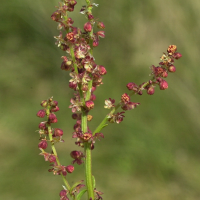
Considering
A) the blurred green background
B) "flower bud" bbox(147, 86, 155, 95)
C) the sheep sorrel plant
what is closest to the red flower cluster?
the sheep sorrel plant

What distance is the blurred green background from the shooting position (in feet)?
2.93

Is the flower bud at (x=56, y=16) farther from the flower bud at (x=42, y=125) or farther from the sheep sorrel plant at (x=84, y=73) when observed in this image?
the flower bud at (x=42, y=125)

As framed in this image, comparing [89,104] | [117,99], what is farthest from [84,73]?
[117,99]

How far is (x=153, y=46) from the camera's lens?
110 cm

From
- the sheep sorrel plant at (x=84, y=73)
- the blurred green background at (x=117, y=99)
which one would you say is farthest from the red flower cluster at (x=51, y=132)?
the blurred green background at (x=117, y=99)

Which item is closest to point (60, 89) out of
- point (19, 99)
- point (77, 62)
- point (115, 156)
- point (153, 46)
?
point (19, 99)

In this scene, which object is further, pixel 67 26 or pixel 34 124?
pixel 34 124

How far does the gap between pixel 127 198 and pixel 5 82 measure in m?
0.57

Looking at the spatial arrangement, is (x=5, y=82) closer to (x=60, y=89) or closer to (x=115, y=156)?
(x=60, y=89)

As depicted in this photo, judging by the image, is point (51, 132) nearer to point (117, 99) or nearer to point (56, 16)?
point (56, 16)

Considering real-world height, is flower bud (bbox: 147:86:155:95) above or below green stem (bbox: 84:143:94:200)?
above

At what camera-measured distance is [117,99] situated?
1044 mm

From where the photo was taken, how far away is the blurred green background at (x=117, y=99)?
89 centimetres

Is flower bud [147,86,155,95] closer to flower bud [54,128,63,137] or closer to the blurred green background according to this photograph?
flower bud [54,128,63,137]
